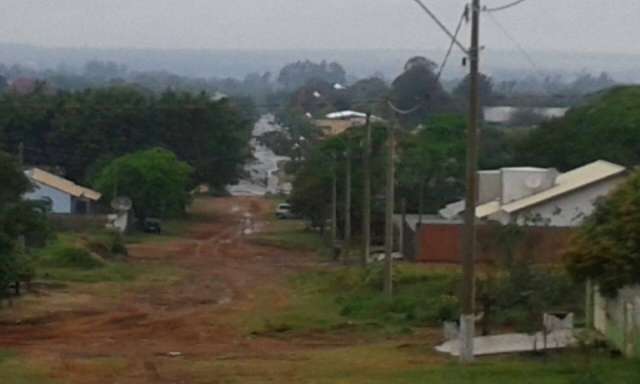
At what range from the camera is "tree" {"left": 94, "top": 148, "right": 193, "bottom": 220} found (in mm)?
71812

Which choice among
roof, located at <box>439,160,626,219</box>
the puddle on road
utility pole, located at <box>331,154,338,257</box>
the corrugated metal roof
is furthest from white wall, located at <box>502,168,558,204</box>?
the puddle on road

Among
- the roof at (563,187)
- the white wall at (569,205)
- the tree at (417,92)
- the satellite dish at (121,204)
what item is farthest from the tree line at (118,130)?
the white wall at (569,205)

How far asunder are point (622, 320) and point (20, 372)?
31.0 ft

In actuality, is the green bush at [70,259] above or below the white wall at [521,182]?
below

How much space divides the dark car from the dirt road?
322 inches

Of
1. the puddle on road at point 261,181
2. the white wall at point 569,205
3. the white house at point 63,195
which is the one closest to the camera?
the white wall at point 569,205

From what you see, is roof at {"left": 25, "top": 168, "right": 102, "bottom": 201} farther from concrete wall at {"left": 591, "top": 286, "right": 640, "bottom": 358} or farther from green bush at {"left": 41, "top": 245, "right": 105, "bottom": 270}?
concrete wall at {"left": 591, "top": 286, "right": 640, "bottom": 358}

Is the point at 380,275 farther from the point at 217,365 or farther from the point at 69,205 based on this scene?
the point at 69,205

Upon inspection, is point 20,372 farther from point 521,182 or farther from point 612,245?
point 521,182

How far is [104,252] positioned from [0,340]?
28246mm

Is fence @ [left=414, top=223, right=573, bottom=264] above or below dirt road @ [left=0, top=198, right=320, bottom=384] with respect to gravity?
above

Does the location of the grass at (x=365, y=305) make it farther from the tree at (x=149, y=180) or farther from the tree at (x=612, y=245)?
the tree at (x=149, y=180)

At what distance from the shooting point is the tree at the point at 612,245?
22.5 meters

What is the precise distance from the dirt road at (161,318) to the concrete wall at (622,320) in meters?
5.67
